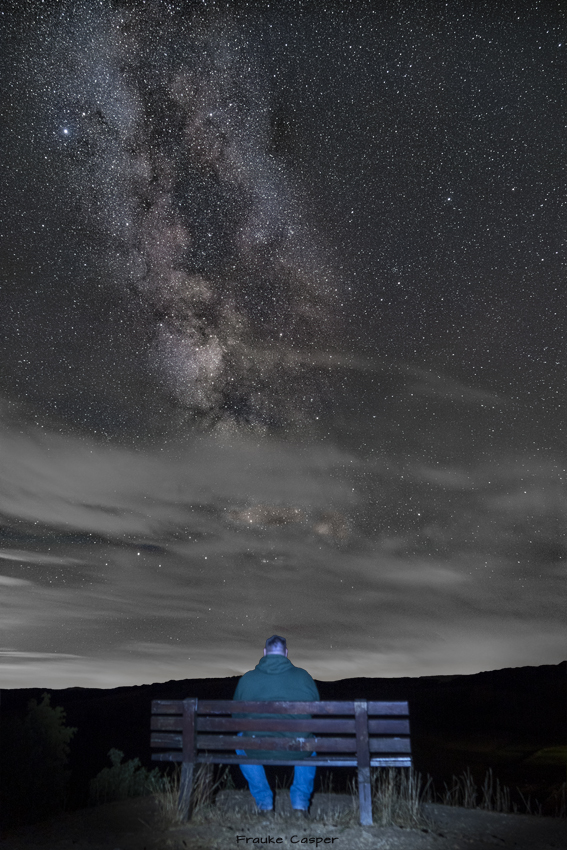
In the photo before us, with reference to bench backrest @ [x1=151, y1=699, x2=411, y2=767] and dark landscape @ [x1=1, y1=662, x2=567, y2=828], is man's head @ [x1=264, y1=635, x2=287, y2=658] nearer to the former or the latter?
bench backrest @ [x1=151, y1=699, x2=411, y2=767]

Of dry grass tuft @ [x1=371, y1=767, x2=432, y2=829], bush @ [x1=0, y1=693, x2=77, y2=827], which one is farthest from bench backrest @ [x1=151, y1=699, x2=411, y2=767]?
bush @ [x1=0, y1=693, x2=77, y2=827]

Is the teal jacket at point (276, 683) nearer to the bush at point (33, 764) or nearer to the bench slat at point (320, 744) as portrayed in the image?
the bench slat at point (320, 744)

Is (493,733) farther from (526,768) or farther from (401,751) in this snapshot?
(401,751)

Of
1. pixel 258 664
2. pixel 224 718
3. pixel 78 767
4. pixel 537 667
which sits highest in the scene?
pixel 537 667

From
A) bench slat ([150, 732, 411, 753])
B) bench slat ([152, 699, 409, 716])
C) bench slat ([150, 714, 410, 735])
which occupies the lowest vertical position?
bench slat ([150, 732, 411, 753])

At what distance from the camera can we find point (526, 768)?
22438 millimetres

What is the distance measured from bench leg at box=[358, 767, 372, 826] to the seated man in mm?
433

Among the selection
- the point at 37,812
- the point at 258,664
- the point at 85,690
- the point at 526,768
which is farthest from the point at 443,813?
the point at 85,690

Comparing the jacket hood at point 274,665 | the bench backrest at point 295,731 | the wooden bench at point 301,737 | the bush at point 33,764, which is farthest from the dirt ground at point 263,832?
the bush at point 33,764

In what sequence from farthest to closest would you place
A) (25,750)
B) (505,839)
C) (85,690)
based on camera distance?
(85,690), (25,750), (505,839)

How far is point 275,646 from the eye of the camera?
6.36 meters

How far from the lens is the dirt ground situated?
4904 millimetres

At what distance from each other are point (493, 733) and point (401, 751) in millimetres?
35537

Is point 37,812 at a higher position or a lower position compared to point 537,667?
lower
